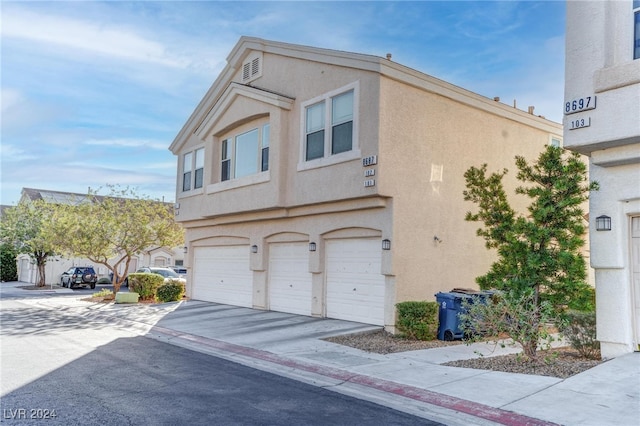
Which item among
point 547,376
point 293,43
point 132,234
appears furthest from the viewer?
point 132,234

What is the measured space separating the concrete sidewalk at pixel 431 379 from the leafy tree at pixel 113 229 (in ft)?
33.1

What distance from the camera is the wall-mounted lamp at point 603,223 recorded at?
Result: 364 inches

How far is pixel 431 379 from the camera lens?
26.8 ft

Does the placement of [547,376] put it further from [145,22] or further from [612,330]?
[145,22]

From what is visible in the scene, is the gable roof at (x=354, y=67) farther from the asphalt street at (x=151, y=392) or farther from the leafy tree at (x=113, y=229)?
the asphalt street at (x=151, y=392)

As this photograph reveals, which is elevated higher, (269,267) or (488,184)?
(488,184)

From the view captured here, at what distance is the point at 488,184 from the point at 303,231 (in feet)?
23.0

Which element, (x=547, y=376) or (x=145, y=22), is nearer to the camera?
(x=547, y=376)

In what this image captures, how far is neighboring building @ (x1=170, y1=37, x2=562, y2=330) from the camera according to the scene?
1370 cm

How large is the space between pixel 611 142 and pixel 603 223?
4.95ft

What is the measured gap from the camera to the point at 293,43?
55.1 ft

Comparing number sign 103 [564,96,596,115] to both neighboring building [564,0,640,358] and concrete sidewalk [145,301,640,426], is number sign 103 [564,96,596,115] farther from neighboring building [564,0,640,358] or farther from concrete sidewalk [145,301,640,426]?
concrete sidewalk [145,301,640,426]

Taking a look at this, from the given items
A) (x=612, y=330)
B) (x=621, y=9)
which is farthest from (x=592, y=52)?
(x=612, y=330)

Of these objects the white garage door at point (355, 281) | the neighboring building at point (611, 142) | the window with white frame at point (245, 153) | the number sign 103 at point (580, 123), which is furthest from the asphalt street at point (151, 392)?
the window with white frame at point (245, 153)
